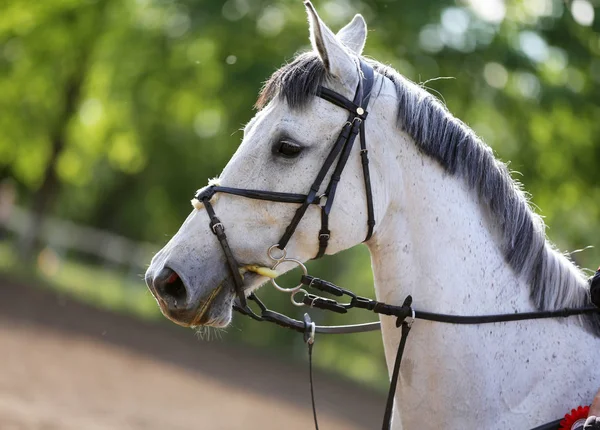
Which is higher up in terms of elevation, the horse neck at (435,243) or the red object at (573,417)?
the horse neck at (435,243)

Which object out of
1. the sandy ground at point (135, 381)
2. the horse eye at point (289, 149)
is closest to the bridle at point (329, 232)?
the horse eye at point (289, 149)

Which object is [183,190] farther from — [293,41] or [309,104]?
[309,104]

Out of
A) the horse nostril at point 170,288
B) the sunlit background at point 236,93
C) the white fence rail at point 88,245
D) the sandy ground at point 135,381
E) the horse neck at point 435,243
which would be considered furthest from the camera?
the white fence rail at point 88,245

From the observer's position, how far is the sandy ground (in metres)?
9.61

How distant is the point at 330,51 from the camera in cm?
319

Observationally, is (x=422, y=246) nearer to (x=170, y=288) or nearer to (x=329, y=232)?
(x=329, y=232)

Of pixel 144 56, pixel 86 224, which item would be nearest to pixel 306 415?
pixel 144 56

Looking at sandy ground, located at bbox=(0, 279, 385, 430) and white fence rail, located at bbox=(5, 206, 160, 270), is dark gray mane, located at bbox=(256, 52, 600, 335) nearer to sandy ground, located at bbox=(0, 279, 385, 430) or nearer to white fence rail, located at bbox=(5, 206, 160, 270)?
sandy ground, located at bbox=(0, 279, 385, 430)

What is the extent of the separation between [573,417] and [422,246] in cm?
93

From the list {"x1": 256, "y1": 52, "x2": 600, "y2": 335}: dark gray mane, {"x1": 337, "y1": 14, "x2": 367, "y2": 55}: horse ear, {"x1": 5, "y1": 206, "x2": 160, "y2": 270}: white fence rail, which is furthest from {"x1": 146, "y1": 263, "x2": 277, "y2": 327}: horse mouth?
{"x1": 5, "y1": 206, "x2": 160, "y2": 270}: white fence rail

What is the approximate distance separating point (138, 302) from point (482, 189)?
19.3m

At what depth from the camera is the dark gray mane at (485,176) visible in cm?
332

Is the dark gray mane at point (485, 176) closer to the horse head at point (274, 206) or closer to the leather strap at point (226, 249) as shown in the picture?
the horse head at point (274, 206)

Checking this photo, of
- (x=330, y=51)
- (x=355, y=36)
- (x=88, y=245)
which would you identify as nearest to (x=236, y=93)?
(x=355, y=36)
